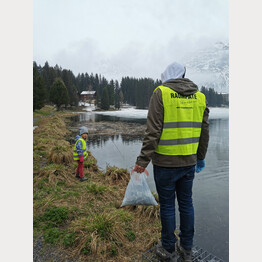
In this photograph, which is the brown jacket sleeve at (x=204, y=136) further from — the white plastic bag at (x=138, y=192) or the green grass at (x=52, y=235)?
the green grass at (x=52, y=235)

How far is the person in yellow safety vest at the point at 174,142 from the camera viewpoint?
197 cm

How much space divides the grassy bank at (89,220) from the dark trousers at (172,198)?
0.53m

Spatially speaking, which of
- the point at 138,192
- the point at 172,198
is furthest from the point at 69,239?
the point at 172,198

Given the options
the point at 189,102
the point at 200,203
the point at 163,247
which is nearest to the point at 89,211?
the point at 163,247

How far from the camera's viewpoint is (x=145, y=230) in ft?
9.61

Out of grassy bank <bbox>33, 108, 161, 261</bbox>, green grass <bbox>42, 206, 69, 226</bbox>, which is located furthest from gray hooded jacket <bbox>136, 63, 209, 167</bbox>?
green grass <bbox>42, 206, 69, 226</bbox>

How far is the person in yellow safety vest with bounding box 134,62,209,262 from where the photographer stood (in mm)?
1972

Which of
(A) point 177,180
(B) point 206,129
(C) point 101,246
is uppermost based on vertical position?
(B) point 206,129

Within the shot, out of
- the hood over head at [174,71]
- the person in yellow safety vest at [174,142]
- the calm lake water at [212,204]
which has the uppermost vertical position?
the hood over head at [174,71]

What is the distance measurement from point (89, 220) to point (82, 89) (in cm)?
9958

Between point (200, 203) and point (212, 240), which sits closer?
point (212, 240)

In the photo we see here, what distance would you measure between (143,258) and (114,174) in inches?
119

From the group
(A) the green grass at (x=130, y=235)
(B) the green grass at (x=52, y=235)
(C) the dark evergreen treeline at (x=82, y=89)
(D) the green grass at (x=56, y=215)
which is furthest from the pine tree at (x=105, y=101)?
(A) the green grass at (x=130, y=235)

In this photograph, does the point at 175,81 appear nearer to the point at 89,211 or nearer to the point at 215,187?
the point at 89,211
